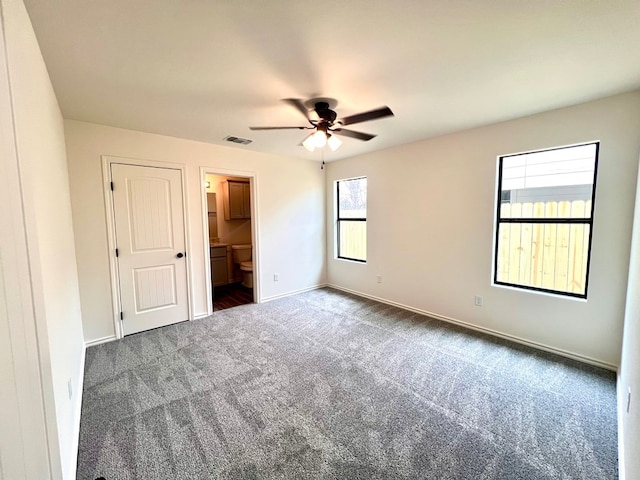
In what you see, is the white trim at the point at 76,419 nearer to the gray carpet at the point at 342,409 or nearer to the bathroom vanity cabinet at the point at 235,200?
the gray carpet at the point at 342,409

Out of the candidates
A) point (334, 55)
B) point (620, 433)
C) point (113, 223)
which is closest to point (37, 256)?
point (334, 55)

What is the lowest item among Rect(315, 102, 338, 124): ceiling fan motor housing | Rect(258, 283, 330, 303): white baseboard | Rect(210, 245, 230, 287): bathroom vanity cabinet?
Rect(258, 283, 330, 303): white baseboard

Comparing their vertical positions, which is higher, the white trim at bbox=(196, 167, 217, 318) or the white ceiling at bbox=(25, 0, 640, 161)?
the white ceiling at bbox=(25, 0, 640, 161)

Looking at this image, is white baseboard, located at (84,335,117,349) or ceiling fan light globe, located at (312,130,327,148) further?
white baseboard, located at (84,335,117,349)

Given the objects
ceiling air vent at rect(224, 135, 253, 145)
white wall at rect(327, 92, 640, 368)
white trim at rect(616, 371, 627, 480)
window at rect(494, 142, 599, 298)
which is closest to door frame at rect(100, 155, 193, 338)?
ceiling air vent at rect(224, 135, 253, 145)

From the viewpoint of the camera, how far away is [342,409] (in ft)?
6.34

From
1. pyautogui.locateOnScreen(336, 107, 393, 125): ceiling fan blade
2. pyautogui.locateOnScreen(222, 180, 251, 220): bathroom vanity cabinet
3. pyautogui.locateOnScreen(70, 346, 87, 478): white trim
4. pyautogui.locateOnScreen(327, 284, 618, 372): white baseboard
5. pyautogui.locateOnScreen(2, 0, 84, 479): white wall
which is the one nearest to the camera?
pyautogui.locateOnScreen(2, 0, 84, 479): white wall

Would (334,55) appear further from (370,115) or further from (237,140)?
(237,140)

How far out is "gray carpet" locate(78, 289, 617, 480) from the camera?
1.51 meters

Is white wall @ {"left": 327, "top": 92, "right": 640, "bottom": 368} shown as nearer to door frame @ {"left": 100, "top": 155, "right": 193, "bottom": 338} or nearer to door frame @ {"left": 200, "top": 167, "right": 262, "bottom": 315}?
door frame @ {"left": 200, "top": 167, "right": 262, "bottom": 315}

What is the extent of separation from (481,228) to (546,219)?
0.59 meters

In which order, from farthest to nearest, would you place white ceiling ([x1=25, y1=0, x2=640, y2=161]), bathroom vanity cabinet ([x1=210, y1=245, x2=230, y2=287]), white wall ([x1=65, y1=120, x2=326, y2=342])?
bathroom vanity cabinet ([x1=210, y1=245, x2=230, y2=287]) < white wall ([x1=65, y1=120, x2=326, y2=342]) < white ceiling ([x1=25, y1=0, x2=640, y2=161])

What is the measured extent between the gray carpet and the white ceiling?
2419mm

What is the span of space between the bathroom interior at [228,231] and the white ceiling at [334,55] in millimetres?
2864
